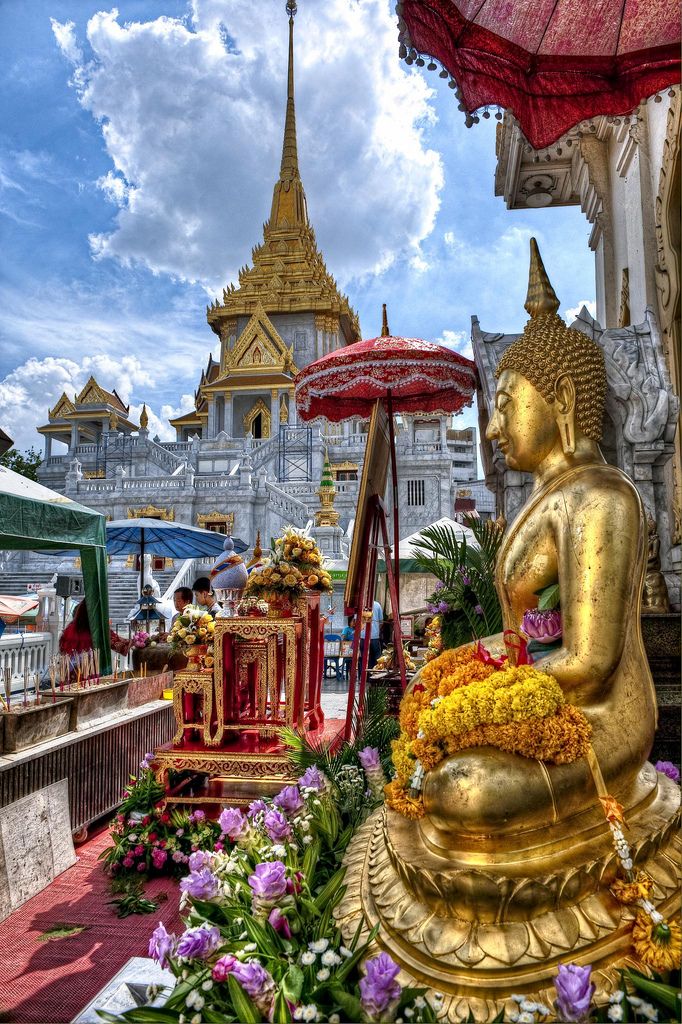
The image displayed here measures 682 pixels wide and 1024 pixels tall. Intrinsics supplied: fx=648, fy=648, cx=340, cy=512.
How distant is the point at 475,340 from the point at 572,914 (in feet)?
12.3

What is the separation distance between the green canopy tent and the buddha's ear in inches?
164

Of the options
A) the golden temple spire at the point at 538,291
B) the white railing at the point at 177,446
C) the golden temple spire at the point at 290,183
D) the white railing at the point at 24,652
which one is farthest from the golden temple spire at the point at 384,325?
the golden temple spire at the point at 290,183

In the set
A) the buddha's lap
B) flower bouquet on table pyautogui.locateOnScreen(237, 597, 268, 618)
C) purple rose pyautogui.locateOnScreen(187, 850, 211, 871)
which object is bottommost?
purple rose pyautogui.locateOnScreen(187, 850, 211, 871)

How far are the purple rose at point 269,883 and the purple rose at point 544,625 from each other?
1118 millimetres

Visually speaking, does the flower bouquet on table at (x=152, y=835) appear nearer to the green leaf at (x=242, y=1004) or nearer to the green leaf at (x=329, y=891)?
the green leaf at (x=329, y=891)

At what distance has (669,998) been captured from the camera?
151cm

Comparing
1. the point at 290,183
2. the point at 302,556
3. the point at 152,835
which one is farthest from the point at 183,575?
the point at 290,183

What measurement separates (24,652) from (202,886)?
9.34m

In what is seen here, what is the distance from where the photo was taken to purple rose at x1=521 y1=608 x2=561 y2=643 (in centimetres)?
217

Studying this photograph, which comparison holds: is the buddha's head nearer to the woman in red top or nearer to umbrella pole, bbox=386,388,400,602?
umbrella pole, bbox=386,388,400,602

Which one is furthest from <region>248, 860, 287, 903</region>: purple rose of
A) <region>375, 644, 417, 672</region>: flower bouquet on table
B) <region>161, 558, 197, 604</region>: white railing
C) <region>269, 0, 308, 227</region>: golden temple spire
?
<region>269, 0, 308, 227</region>: golden temple spire

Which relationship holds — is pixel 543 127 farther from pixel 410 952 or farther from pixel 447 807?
pixel 410 952

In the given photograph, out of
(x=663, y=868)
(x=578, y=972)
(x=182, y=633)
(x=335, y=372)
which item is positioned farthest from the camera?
(x=335, y=372)

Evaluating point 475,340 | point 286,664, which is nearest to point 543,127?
point 475,340
